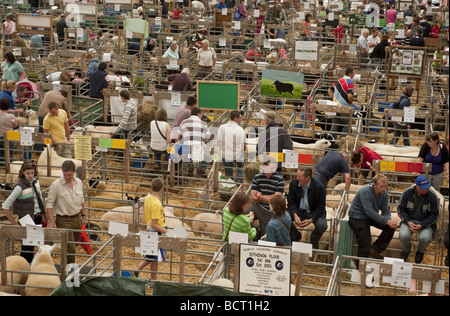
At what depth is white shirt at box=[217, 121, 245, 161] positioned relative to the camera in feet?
42.1

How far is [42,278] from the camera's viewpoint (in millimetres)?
8961

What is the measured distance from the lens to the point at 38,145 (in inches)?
570

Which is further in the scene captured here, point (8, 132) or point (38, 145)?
point (38, 145)

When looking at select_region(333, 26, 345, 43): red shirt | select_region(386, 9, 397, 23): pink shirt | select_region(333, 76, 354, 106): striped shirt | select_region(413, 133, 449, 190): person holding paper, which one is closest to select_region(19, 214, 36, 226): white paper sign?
select_region(413, 133, 449, 190): person holding paper

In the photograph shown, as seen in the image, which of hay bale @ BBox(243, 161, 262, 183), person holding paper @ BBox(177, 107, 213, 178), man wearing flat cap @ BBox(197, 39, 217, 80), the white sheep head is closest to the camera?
hay bale @ BBox(243, 161, 262, 183)

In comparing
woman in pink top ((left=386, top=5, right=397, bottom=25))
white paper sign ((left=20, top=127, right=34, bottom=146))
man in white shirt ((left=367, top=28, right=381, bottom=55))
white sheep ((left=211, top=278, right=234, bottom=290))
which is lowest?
white sheep ((left=211, top=278, right=234, bottom=290))

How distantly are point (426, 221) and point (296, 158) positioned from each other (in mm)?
2089

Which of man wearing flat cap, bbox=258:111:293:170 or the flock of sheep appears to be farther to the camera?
man wearing flat cap, bbox=258:111:293:170

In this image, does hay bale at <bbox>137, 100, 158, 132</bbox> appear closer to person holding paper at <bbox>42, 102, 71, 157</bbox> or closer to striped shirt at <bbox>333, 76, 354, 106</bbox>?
person holding paper at <bbox>42, 102, 71, 157</bbox>

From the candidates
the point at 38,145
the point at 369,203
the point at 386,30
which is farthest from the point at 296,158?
the point at 386,30

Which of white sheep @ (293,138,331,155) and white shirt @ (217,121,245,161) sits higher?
white shirt @ (217,121,245,161)

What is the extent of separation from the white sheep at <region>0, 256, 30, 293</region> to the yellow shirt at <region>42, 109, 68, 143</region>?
154 inches
